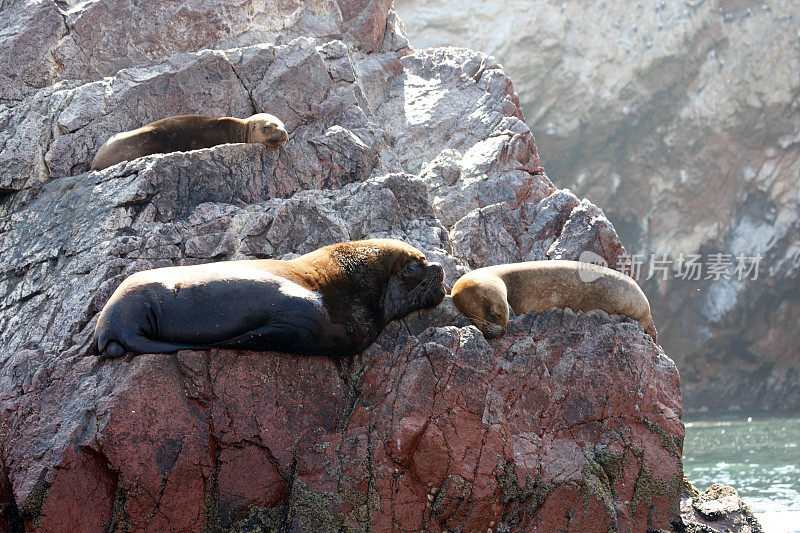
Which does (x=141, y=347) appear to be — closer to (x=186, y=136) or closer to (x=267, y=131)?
(x=267, y=131)

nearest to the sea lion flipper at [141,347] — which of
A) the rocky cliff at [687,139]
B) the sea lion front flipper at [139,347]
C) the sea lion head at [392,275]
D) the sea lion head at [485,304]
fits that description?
the sea lion front flipper at [139,347]

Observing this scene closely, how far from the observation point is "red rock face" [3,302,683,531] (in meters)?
5.35

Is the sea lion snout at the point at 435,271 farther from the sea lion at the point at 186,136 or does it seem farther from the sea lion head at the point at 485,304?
the sea lion at the point at 186,136

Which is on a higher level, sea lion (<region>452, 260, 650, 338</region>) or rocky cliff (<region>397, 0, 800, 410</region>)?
sea lion (<region>452, 260, 650, 338</region>)

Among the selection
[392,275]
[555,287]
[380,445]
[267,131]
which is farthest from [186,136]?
[380,445]

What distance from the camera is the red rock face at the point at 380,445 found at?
211 inches

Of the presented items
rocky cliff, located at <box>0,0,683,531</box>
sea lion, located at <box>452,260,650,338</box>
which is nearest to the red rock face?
rocky cliff, located at <box>0,0,683,531</box>

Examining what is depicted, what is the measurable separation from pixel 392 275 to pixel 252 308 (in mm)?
1285

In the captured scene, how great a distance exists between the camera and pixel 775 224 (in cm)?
2342

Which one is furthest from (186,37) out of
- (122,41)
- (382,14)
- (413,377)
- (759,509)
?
(759,509)

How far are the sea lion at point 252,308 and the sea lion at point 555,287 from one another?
2.79 feet

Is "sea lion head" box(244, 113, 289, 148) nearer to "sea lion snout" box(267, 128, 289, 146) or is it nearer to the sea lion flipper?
"sea lion snout" box(267, 128, 289, 146)

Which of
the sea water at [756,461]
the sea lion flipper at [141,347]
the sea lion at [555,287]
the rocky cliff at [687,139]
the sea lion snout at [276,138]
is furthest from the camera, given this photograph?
the rocky cliff at [687,139]

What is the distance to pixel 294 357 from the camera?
600cm
